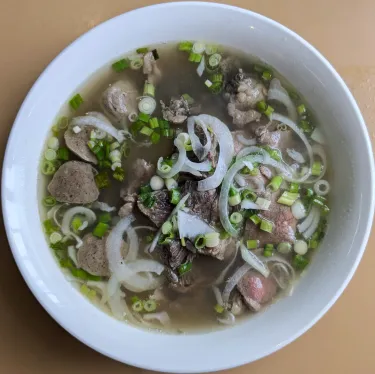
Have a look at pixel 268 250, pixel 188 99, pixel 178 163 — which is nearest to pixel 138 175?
pixel 178 163

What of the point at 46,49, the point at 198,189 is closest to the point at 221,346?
the point at 198,189

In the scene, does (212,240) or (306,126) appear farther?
(306,126)

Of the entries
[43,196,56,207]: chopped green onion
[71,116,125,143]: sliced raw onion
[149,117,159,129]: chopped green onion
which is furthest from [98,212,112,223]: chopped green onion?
[149,117,159,129]: chopped green onion

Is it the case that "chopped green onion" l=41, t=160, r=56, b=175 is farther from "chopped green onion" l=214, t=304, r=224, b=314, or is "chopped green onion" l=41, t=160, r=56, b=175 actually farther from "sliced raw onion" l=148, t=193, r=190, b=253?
"chopped green onion" l=214, t=304, r=224, b=314

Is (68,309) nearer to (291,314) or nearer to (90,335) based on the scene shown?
(90,335)

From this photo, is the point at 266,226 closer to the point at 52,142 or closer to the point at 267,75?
the point at 267,75

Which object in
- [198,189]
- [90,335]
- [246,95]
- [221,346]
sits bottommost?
[90,335]
